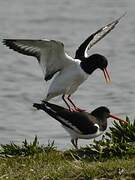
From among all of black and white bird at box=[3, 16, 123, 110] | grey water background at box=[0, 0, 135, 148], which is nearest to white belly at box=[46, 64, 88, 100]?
black and white bird at box=[3, 16, 123, 110]

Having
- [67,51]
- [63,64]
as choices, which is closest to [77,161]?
[63,64]

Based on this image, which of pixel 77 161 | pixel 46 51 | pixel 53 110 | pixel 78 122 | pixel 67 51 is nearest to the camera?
pixel 77 161

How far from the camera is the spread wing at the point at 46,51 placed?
12125 mm

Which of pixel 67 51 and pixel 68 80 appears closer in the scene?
pixel 68 80

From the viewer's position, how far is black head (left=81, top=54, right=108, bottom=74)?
41.6ft

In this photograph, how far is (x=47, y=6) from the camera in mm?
26734

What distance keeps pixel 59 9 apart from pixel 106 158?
16257 mm

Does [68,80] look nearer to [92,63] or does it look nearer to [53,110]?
[92,63]

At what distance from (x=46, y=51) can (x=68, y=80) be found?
1.79 feet

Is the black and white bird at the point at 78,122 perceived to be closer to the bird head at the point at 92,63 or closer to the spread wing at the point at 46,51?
the spread wing at the point at 46,51

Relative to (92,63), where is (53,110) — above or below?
below

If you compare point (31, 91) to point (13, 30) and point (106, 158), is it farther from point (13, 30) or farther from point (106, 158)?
point (106, 158)

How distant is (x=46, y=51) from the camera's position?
1262 centimetres

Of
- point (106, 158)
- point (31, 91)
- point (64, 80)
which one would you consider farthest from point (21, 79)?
point (106, 158)
